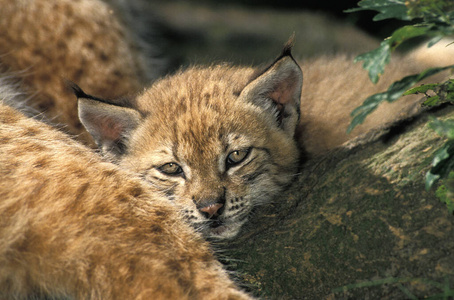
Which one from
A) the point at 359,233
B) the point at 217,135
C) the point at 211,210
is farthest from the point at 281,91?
the point at 359,233

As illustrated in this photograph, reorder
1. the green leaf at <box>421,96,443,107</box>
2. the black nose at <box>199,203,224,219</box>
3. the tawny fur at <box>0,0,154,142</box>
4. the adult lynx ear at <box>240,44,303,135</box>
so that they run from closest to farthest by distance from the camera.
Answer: the green leaf at <box>421,96,443,107</box>
the black nose at <box>199,203,224,219</box>
the adult lynx ear at <box>240,44,303,135</box>
the tawny fur at <box>0,0,154,142</box>

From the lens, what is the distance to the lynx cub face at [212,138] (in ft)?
7.49

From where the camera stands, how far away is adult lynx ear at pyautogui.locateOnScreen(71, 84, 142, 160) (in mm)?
2459

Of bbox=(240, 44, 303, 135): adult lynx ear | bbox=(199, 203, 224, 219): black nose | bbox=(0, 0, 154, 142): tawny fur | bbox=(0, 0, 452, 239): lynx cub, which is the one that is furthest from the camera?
bbox=(0, 0, 154, 142): tawny fur

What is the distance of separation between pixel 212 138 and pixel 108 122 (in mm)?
572

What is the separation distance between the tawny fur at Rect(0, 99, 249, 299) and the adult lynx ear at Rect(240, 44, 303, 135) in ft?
3.05

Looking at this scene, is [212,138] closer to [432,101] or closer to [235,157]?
[235,157]

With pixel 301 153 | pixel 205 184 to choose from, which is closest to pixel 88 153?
pixel 205 184

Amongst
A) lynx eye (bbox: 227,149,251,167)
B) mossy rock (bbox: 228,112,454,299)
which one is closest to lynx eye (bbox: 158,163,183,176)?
lynx eye (bbox: 227,149,251,167)

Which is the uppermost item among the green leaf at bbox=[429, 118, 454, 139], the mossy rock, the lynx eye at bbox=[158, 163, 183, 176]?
the lynx eye at bbox=[158, 163, 183, 176]

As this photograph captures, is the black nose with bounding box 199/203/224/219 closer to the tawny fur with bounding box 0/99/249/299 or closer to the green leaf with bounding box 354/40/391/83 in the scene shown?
the tawny fur with bounding box 0/99/249/299

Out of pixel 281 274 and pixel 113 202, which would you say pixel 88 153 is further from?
pixel 281 274

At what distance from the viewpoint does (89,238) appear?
5.30ft

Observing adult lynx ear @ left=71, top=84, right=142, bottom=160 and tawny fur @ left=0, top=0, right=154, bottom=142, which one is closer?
adult lynx ear @ left=71, top=84, right=142, bottom=160
